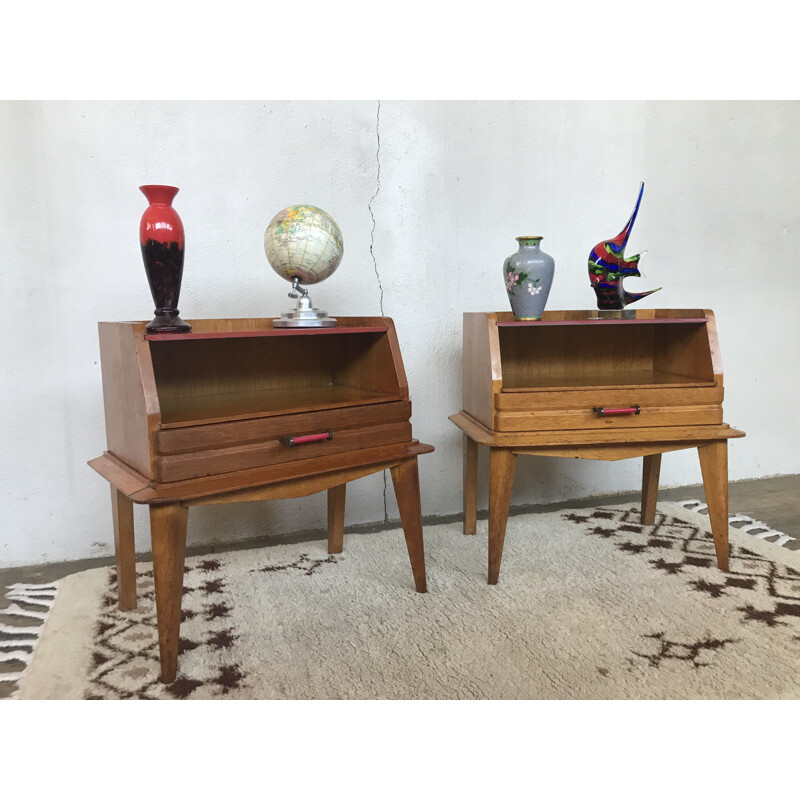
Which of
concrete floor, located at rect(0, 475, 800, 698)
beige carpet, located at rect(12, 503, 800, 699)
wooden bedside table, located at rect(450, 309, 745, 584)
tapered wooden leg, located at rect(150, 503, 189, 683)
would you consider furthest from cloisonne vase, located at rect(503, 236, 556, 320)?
tapered wooden leg, located at rect(150, 503, 189, 683)

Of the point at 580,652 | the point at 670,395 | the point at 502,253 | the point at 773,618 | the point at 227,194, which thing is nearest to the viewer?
the point at 580,652

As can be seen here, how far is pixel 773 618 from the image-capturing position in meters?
2.06

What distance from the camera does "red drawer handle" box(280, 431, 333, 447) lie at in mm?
1942

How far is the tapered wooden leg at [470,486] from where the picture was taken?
9.41 ft

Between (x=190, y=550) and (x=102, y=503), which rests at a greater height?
(x=102, y=503)

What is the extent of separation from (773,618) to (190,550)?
2139mm

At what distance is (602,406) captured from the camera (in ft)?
7.71

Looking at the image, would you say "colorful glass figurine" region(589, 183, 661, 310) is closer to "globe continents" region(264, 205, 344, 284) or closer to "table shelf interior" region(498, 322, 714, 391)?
"table shelf interior" region(498, 322, 714, 391)

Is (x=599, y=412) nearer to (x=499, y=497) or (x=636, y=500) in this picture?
(x=499, y=497)

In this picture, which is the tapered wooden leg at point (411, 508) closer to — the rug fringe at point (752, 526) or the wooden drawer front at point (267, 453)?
the wooden drawer front at point (267, 453)

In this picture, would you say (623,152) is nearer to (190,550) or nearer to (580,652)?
(580,652)

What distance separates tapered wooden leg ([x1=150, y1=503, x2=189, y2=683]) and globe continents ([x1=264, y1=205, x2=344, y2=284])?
82cm

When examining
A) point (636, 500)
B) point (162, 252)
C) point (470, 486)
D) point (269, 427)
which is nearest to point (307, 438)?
point (269, 427)

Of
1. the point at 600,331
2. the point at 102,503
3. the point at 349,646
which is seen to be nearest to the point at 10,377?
the point at 102,503
